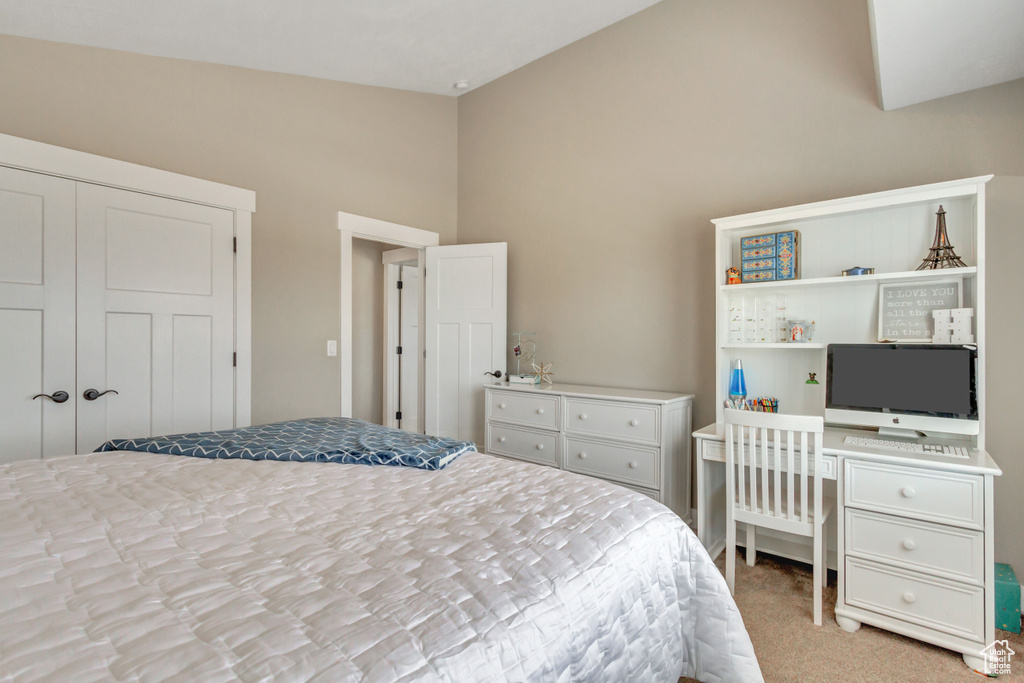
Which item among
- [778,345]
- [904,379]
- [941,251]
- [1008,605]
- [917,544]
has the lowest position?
[1008,605]

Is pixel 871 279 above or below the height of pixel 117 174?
below

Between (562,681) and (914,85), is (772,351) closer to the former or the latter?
(914,85)

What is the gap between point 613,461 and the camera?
3.09 meters

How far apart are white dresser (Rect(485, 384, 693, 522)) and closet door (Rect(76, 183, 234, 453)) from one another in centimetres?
186

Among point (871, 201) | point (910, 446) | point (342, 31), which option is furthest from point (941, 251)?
point (342, 31)

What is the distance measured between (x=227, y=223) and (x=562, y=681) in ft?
10.3

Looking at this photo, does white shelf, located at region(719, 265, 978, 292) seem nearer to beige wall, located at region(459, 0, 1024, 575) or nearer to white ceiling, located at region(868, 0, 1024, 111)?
beige wall, located at region(459, 0, 1024, 575)

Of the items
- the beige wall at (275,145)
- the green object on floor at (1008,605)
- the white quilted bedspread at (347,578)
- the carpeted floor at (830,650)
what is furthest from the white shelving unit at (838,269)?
the beige wall at (275,145)

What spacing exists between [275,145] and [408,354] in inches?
97.7

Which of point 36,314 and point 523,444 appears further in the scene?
point 523,444

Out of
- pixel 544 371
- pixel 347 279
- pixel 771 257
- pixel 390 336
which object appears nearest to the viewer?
pixel 771 257

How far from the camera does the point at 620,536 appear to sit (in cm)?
123

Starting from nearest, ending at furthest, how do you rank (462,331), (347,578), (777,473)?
(347,578) → (777,473) → (462,331)

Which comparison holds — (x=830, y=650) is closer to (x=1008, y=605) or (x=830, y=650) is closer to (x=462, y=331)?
(x=1008, y=605)
